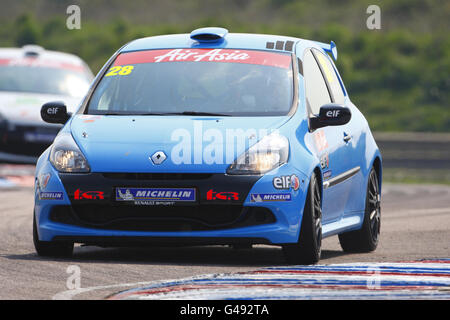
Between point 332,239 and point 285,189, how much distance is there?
3498mm

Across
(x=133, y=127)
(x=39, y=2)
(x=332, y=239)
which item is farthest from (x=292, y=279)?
(x=39, y=2)

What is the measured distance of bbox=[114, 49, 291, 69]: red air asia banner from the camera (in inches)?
354

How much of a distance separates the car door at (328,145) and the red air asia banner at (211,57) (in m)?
0.23

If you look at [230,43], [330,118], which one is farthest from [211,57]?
[330,118]

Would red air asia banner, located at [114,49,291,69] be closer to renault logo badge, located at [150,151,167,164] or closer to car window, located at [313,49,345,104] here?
car window, located at [313,49,345,104]

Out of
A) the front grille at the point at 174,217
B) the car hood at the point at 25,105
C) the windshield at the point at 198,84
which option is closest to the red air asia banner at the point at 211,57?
the windshield at the point at 198,84

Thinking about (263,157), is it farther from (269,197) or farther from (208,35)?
(208,35)

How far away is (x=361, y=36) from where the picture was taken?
32812 millimetres

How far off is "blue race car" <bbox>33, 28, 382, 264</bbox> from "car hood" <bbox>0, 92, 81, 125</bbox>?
780 centimetres

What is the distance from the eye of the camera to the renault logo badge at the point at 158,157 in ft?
25.8

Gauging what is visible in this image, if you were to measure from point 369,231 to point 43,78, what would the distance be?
971 centimetres

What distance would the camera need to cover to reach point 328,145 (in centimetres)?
873

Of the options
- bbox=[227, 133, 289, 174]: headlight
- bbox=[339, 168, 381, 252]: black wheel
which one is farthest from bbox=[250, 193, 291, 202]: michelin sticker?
bbox=[339, 168, 381, 252]: black wheel

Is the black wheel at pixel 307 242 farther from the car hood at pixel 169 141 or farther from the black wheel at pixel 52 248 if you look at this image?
the black wheel at pixel 52 248
